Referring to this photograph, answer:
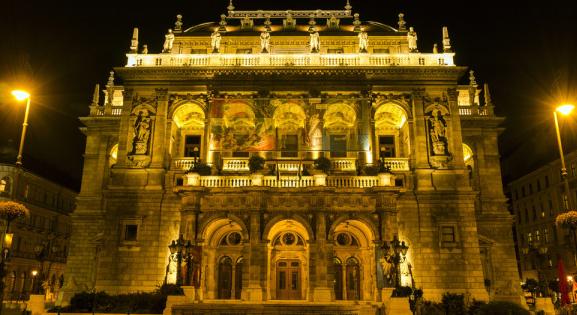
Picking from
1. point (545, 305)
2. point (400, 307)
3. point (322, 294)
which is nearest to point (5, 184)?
point (322, 294)

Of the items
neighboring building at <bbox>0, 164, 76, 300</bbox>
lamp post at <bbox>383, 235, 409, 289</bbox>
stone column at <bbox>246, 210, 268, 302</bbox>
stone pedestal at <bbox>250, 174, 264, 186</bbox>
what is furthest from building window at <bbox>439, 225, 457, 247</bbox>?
neighboring building at <bbox>0, 164, 76, 300</bbox>

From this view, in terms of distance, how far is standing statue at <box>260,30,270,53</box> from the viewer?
122 feet

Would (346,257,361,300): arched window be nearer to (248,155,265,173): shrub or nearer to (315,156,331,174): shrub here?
(315,156,331,174): shrub

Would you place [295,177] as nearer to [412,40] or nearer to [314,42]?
[314,42]

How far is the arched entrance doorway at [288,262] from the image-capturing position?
110 ft

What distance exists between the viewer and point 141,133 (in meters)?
35.1

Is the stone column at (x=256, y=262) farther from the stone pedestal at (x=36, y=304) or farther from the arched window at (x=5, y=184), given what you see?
the arched window at (x=5, y=184)

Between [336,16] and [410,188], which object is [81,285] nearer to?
[410,188]

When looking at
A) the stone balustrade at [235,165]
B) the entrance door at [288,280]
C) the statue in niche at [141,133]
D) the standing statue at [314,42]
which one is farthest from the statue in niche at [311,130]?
the statue in niche at [141,133]

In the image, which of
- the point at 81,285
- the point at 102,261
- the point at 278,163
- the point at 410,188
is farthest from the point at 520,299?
the point at 81,285

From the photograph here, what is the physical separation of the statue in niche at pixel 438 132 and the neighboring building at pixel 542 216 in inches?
873

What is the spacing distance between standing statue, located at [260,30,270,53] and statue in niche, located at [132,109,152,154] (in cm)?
1008

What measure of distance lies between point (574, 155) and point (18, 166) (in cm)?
5075

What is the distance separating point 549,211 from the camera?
5512 cm
